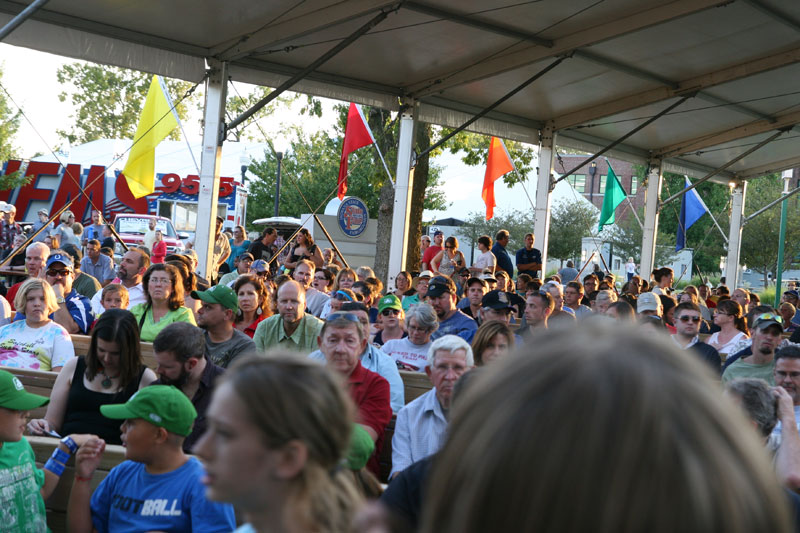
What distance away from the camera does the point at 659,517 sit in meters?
0.58

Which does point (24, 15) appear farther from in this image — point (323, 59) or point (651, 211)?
point (651, 211)

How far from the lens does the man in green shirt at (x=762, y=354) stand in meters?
6.51

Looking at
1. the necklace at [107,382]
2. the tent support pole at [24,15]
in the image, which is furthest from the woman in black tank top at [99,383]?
the tent support pole at [24,15]

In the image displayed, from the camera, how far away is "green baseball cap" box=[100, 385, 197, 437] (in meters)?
3.24

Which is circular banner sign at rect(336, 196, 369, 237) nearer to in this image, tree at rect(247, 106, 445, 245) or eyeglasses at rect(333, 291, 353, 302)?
eyeglasses at rect(333, 291, 353, 302)

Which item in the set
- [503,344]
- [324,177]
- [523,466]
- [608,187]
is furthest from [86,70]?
[523,466]

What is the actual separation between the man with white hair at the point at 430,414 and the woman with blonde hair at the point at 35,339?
2.86 meters

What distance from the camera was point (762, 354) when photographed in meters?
6.66

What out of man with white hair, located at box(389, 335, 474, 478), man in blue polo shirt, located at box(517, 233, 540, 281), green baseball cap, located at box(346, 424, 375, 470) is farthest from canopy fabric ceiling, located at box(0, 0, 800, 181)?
green baseball cap, located at box(346, 424, 375, 470)

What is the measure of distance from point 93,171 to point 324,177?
42.3 ft

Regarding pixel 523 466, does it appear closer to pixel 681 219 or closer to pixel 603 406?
pixel 603 406

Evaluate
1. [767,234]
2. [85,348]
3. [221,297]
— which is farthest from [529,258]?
[767,234]

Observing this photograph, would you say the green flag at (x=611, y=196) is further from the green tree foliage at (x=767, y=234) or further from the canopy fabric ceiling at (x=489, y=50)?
the green tree foliage at (x=767, y=234)

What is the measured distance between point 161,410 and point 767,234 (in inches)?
1775
